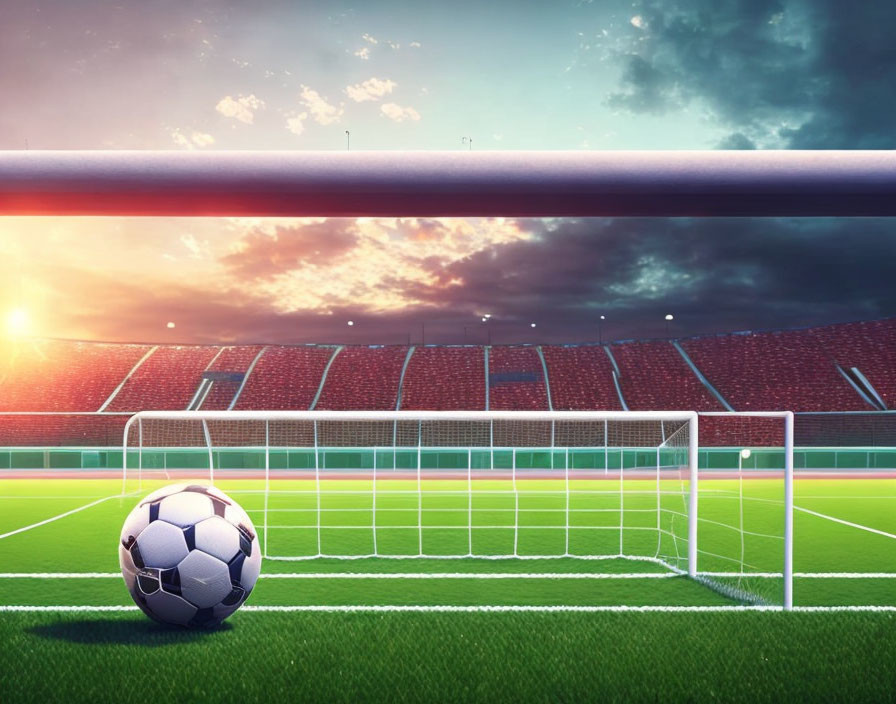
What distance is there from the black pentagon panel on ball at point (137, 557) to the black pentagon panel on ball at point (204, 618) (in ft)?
1.68

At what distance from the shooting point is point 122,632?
5402mm

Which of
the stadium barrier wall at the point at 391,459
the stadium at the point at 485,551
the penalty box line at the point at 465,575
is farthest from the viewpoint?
the stadium barrier wall at the point at 391,459

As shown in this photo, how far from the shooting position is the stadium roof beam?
1.26 meters

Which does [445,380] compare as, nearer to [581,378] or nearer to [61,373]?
[581,378]

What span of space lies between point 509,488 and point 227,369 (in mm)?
27736

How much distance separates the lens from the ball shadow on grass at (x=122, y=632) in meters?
5.16

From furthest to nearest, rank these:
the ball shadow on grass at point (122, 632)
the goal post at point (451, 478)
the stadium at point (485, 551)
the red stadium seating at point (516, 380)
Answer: the red stadium seating at point (516, 380) < the goal post at point (451, 478) < the ball shadow on grass at point (122, 632) < the stadium at point (485, 551)

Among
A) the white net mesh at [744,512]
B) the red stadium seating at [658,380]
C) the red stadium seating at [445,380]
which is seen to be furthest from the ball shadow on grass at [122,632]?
the red stadium seating at [658,380]

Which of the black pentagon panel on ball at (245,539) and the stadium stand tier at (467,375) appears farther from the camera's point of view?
the stadium stand tier at (467,375)

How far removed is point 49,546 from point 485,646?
827 cm

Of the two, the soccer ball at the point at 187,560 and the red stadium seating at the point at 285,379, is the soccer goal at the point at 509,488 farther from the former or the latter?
the red stadium seating at the point at 285,379

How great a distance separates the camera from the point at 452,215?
138 cm

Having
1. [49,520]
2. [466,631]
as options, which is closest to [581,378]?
[49,520]

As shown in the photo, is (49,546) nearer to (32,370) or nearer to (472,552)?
(472,552)
